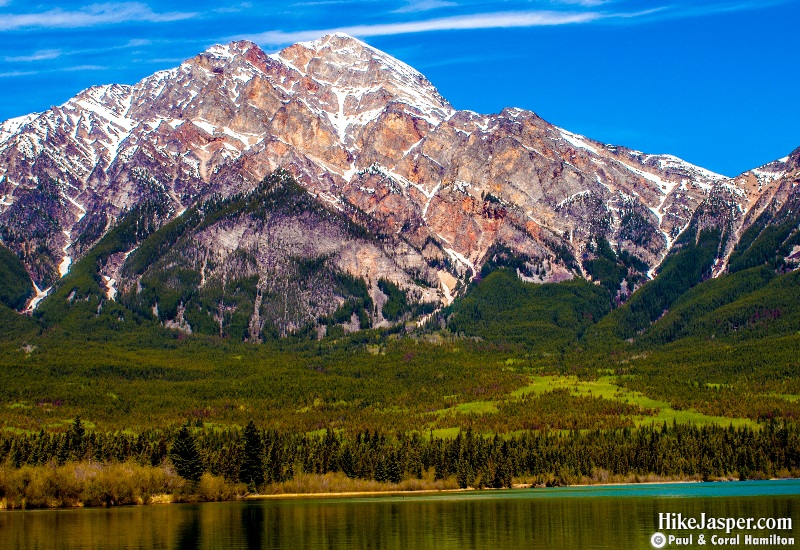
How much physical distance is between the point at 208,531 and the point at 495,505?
55.4 metres

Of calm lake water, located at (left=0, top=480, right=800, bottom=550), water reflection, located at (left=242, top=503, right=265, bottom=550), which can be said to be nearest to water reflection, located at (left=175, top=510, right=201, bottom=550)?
calm lake water, located at (left=0, top=480, right=800, bottom=550)

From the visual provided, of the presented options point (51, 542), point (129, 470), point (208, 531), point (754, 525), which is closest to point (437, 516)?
point (208, 531)

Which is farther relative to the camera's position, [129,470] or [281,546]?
[129,470]

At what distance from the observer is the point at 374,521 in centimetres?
14688

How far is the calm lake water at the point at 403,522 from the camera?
387ft

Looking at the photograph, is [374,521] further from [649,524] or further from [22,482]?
[22,482]

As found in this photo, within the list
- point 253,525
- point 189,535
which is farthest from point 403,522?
point 189,535
